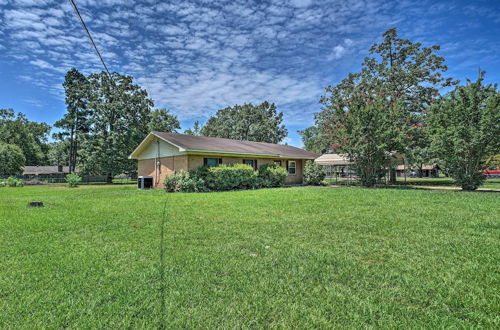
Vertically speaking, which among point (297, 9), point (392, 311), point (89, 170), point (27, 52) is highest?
point (297, 9)

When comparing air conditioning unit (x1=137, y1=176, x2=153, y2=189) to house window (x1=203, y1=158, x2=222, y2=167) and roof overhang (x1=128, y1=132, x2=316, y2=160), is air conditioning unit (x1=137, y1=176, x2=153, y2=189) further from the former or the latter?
house window (x1=203, y1=158, x2=222, y2=167)

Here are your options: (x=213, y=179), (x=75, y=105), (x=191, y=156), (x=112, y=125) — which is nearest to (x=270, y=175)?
(x=213, y=179)

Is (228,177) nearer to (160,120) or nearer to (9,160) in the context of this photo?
(160,120)

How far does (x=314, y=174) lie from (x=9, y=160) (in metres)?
40.7

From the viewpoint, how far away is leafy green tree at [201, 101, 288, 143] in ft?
142

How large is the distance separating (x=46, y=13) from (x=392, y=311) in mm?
10407

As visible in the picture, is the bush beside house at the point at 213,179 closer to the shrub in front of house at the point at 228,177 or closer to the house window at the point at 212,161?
the shrub in front of house at the point at 228,177

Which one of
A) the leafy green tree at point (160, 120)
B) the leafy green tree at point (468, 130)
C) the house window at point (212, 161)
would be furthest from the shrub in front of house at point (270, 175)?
the leafy green tree at point (160, 120)

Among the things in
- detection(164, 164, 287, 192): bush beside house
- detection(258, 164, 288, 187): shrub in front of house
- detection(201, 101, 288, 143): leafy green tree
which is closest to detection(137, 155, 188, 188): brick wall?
detection(164, 164, 287, 192): bush beside house

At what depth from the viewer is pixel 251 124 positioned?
4391 cm

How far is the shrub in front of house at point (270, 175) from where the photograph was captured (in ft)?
59.5

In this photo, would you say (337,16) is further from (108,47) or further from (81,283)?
(81,283)

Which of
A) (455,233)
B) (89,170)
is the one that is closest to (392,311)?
(455,233)

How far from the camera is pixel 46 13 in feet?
24.6
